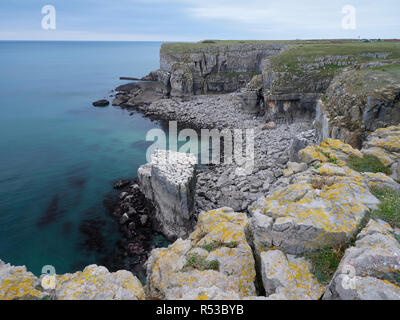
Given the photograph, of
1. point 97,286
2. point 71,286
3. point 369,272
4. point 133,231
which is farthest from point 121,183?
point 369,272

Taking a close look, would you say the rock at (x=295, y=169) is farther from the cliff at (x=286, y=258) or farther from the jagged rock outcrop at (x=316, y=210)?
the cliff at (x=286, y=258)

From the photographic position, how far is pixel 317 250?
836 cm

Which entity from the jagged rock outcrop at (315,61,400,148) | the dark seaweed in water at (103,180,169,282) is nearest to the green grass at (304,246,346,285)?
the dark seaweed in water at (103,180,169,282)

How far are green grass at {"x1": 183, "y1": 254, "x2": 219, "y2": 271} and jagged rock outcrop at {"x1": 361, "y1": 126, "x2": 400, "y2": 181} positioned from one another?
11.1 metres

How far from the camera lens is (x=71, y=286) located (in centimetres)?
839

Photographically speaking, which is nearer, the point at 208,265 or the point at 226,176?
the point at 208,265

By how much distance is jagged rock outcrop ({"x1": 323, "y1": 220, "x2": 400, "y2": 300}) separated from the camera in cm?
591

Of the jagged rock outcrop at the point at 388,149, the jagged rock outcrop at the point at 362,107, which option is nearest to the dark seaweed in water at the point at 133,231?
the jagged rock outcrop at the point at 388,149

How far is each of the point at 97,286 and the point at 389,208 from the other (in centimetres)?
1125

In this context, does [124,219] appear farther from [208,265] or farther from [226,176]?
[208,265]

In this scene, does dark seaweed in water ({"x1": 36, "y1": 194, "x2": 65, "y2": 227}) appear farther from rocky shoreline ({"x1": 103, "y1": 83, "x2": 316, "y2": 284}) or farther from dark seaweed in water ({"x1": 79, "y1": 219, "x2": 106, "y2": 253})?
rocky shoreline ({"x1": 103, "y1": 83, "x2": 316, "y2": 284})

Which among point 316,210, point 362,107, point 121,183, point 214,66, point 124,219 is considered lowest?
point 124,219
